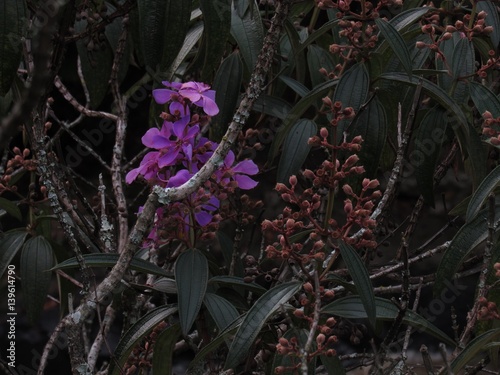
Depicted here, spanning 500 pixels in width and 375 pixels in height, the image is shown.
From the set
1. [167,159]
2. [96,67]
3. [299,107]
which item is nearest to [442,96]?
[299,107]

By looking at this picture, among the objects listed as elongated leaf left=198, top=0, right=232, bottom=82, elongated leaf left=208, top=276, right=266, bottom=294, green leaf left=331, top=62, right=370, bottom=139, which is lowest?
elongated leaf left=208, top=276, right=266, bottom=294

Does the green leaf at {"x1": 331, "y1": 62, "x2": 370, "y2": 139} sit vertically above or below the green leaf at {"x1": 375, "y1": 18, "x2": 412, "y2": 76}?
below

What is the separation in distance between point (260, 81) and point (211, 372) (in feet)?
1.65

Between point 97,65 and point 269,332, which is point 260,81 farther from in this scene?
point 97,65

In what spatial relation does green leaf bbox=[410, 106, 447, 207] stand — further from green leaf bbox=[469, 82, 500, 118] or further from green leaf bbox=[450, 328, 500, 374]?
green leaf bbox=[450, 328, 500, 374]

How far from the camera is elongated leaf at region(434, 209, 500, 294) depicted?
1.19m

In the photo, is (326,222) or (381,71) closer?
(326,222)

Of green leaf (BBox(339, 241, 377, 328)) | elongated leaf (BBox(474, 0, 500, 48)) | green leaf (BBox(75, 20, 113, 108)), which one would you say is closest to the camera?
green leaf (BBox(339, 241, 377, 328))

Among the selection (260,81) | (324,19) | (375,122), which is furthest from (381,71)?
(324,19)

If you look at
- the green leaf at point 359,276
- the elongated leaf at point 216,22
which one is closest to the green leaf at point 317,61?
the elongated leaf at point 216,22

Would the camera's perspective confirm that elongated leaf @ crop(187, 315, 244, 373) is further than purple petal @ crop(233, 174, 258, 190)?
No

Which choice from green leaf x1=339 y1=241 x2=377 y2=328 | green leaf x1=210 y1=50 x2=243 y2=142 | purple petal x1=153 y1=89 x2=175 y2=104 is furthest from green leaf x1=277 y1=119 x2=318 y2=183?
green leaf x1=339 y1=241 x2=377 y2=328

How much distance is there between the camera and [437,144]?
1353 mm

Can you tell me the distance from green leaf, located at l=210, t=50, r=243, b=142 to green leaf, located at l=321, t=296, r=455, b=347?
0.44 metres
